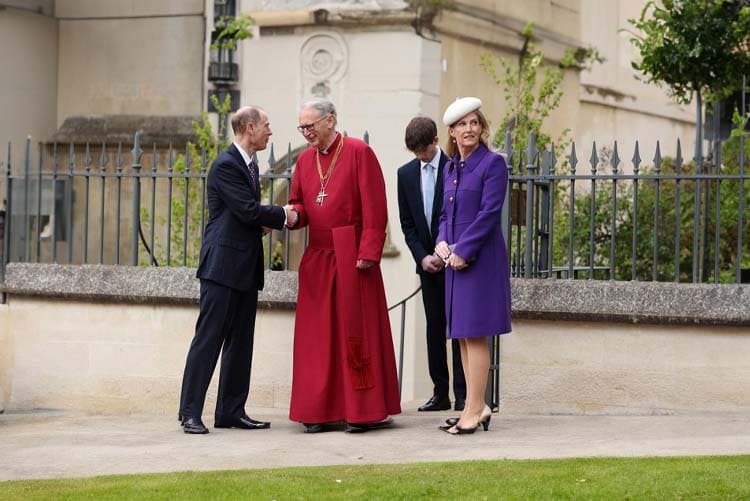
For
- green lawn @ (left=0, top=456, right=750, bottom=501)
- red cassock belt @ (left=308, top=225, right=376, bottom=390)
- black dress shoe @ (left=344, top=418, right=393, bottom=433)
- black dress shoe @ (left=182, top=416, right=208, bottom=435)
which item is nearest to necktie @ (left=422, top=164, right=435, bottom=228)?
red cassock belt @ (left=308, top=225, right=376, bottom=390)

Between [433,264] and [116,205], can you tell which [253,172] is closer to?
[433,264]

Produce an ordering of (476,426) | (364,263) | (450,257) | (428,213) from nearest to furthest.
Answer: (450,257)
(476,426)
(364,263)
(428,213)

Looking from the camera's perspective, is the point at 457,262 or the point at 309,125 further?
the point at 309,125

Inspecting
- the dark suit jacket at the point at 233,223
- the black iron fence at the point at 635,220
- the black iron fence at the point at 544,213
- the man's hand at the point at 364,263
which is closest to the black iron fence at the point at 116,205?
the black iron fence at the point at 544,213

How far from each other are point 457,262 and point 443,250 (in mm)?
176

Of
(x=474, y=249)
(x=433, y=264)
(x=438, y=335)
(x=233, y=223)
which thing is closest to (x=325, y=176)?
(x=233, y=223)

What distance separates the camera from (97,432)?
392 inches

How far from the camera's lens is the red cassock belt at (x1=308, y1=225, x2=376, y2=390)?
9.45 metres

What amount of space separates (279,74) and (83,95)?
15.1ft

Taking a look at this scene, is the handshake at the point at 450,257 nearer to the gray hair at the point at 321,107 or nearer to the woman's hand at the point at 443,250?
the woman's hand at the point at 443,250

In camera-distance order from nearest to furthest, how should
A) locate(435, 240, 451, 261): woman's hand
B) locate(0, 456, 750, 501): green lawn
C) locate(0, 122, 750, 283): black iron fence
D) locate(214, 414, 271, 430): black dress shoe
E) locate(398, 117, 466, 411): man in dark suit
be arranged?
1. locate(0, 456, 750, 501): green lawn
2. locate(435, 240, 451, 261): woman's hand
3. locate(214, 414, 271, 430): black dress shoe
4. locate(398, 117, 466, 411): man in dark suit
5. locate(0, 122, 750, 283): black iron fence

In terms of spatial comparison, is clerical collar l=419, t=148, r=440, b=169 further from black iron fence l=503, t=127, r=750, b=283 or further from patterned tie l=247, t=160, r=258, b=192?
patterned tie l=247, t=160, r=258, b=192

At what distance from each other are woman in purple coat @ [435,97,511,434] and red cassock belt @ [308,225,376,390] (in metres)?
0.53

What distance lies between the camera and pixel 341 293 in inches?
373
